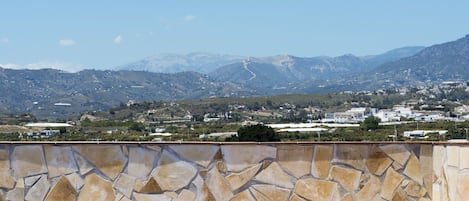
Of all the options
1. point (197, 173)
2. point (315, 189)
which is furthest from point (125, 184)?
point (315, 189)

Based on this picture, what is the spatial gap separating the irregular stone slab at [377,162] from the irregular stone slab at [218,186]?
1.43m

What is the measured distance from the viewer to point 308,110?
14362 centimetres

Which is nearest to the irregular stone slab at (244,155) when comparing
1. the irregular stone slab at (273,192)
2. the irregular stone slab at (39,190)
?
the irregular stone slab at (273,192)

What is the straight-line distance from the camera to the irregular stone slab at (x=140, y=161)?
26.3 ft

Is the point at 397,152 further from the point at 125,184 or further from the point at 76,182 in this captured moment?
the point at 76,182

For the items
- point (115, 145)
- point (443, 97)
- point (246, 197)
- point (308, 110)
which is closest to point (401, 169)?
point (246, 197)

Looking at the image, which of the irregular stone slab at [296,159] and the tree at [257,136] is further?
the tree at [257,136]

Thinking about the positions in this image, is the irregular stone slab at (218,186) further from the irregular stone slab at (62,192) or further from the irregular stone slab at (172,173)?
the irregular stone slab at (62,192)

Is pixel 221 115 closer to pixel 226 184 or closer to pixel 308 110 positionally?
pixel 308 110

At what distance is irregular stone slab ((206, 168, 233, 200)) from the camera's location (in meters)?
7.98

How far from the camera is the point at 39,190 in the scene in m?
8.02

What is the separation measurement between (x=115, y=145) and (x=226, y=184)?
1.17m

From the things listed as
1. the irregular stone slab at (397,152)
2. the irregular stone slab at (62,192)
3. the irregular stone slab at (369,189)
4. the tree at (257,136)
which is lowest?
the tree at (257,136)

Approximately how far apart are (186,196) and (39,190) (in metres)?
1.46
